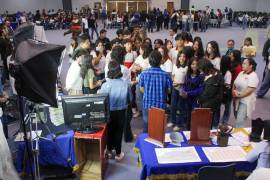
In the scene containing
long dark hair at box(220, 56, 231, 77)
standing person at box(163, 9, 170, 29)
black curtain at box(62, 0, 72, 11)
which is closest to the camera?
long dark hair at box(220, 56, 231, 77)

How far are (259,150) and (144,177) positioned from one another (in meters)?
1.18

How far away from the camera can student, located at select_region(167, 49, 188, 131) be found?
16.4ft

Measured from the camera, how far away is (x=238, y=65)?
16.7 ft

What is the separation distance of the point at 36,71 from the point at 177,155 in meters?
1.71

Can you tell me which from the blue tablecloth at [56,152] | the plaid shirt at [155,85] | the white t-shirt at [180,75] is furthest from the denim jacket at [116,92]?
the white t-shirt at [180,75]

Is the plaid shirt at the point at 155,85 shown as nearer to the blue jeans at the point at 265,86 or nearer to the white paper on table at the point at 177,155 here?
the white paper on table at the point at 177,155

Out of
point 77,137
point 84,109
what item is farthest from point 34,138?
point 84,109

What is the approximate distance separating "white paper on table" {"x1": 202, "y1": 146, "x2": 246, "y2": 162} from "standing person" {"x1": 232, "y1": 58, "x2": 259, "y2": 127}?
1.38 metres

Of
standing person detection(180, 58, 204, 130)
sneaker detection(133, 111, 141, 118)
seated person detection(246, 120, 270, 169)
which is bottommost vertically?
sneaker detection(133, 111, 141, 118)

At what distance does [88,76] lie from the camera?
4.70 metres

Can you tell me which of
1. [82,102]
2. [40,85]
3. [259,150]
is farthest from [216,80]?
[40,85]

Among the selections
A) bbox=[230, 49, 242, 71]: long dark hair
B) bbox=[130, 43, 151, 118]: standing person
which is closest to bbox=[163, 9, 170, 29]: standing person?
bbox=[130, 43, 151, 118]: standing person

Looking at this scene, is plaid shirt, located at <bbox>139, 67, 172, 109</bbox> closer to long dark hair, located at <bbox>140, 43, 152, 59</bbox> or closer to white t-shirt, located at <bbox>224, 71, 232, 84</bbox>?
white t-shirt, located at <bbox>224, 71, 232, 84</bbox>

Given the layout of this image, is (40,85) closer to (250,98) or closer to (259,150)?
(259,150)
